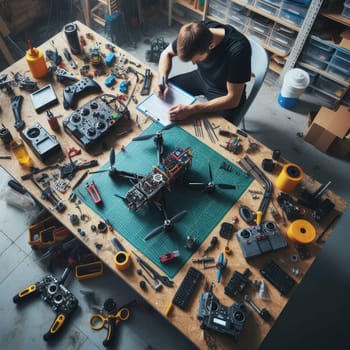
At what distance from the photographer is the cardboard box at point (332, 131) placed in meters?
3.11

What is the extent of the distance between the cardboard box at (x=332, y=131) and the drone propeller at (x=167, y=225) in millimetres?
1988

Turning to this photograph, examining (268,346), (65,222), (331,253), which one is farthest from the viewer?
(331,253)

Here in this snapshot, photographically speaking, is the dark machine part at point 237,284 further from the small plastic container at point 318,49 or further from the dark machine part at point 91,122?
the small plastic container at point 318,49

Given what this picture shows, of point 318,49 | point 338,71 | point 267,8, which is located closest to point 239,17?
point 267,8

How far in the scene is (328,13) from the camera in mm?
2938

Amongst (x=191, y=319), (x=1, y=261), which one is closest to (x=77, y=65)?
(x=1, y=261)

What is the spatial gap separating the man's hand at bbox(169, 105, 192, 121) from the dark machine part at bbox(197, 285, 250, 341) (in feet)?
3.84

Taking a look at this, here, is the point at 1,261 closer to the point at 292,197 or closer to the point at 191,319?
the point at 191,319

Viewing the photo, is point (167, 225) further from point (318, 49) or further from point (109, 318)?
point (318, 49)

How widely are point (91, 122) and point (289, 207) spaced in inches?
54.2

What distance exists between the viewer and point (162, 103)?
2373mm

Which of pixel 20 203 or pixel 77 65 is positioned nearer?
pixel 77 65

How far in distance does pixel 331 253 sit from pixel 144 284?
1.90m

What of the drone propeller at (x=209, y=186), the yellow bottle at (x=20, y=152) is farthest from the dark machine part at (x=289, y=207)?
the yellow bottle at (x=20, y=152)
